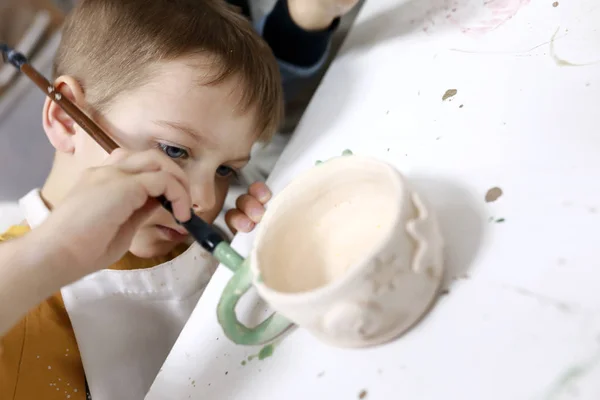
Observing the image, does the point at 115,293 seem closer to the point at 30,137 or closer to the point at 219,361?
the point at 219,361

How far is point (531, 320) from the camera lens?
11.1 inches

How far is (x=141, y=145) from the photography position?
56 cm

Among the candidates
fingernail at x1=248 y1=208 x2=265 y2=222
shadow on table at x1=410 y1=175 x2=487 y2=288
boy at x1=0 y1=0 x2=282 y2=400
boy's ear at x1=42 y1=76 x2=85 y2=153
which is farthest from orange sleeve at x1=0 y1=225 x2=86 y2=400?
shadow on table at x1=410 y1=175 x2=487 y2=288

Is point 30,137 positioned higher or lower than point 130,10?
lower

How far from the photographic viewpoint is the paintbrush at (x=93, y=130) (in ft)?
1.31

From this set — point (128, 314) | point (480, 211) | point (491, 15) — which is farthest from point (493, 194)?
point (128, 314)

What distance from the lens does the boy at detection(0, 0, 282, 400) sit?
548mm

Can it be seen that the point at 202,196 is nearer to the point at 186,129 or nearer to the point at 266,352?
the point at 186,129

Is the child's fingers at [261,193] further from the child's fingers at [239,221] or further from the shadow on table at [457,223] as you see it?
the shadow on table at [457,223]

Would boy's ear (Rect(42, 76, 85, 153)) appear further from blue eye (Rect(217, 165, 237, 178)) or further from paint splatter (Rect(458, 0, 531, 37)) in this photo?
paint splatter (Rect(458, 0, 531, 37))

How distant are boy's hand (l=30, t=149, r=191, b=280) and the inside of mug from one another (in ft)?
0.32

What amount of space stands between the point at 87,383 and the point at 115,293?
11 cm

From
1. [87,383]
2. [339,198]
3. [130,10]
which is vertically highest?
[130,10]

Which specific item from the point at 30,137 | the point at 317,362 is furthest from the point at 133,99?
the point at 30,137
